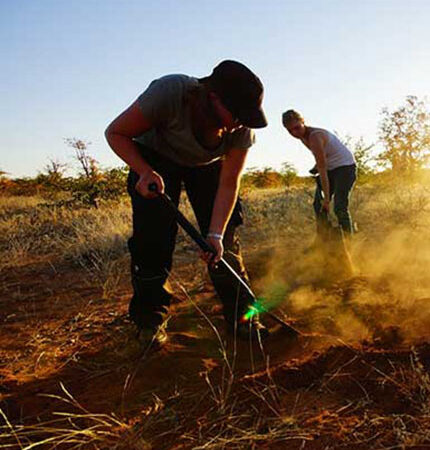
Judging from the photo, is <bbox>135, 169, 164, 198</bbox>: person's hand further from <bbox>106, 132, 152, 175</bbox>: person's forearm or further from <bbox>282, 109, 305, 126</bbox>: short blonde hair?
<bbox>282, 109, 305, 126</bbox>: short blonde hair

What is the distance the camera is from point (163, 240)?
8.50 ft

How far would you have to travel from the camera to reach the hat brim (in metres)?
2.08

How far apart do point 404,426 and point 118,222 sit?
611 centimetres

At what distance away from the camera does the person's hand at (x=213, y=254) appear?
245 centimetres

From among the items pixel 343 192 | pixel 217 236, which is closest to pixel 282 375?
pixel 217 236

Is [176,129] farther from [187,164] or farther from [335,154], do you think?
[335,154]

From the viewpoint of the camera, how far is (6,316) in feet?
11.9

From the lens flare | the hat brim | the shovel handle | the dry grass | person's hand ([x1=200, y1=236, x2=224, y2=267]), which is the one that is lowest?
the dry grass

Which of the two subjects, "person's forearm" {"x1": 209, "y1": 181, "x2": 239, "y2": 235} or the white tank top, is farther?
the white tank top

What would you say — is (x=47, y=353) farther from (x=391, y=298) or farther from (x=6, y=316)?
(x=391, y=298)

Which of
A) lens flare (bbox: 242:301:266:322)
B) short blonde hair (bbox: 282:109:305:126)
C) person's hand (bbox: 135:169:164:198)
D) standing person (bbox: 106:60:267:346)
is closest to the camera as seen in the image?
standing person (bbox: 106:60:267:346)

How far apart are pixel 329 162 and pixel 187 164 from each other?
2.50 m

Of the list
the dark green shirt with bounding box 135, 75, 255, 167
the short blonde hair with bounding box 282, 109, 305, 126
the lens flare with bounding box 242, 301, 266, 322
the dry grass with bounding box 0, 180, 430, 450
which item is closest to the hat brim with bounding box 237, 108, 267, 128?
the dark green shirt with bounding box 135, 75, 255, 167

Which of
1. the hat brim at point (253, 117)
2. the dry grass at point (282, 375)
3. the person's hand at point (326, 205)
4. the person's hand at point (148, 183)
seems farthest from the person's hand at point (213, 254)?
the person's hand at point (326, 205)
